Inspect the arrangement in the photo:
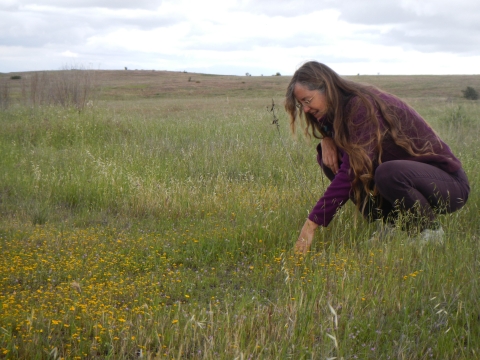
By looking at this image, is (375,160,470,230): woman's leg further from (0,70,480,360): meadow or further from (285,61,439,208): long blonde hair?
(0,70,480,360): meadow

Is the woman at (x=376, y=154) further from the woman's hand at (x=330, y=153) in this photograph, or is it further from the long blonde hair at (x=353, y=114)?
the woman's hand at (x=330, y=153)

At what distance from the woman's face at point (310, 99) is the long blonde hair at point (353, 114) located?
0.9 inches

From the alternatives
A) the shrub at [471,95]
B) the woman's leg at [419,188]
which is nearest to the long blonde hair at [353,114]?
the woman's leg at [419,188]

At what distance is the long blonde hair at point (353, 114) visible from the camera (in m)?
3.76

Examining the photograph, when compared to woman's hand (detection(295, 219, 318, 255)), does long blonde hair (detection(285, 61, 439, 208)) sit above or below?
above

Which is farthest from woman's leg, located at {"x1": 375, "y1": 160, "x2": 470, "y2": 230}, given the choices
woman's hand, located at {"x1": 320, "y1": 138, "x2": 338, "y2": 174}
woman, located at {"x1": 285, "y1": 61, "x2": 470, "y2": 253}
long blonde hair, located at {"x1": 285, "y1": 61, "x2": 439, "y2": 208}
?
woman's hand, located at {"x1": 320, "y1": 138, "x2": 338, "y2": 174}

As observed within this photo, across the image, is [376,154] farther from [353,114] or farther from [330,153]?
[330,153]

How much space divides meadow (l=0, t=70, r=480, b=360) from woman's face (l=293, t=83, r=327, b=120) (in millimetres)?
901

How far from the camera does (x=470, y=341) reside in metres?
2.56

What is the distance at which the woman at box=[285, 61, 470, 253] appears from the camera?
3762mm

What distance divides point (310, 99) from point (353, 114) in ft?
1.03

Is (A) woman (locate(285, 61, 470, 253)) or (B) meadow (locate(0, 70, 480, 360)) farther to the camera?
(A) woman (locate(285, 61, 470, 253))

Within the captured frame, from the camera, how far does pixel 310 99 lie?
3.79m

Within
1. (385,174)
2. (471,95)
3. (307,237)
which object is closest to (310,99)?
(385,174)
